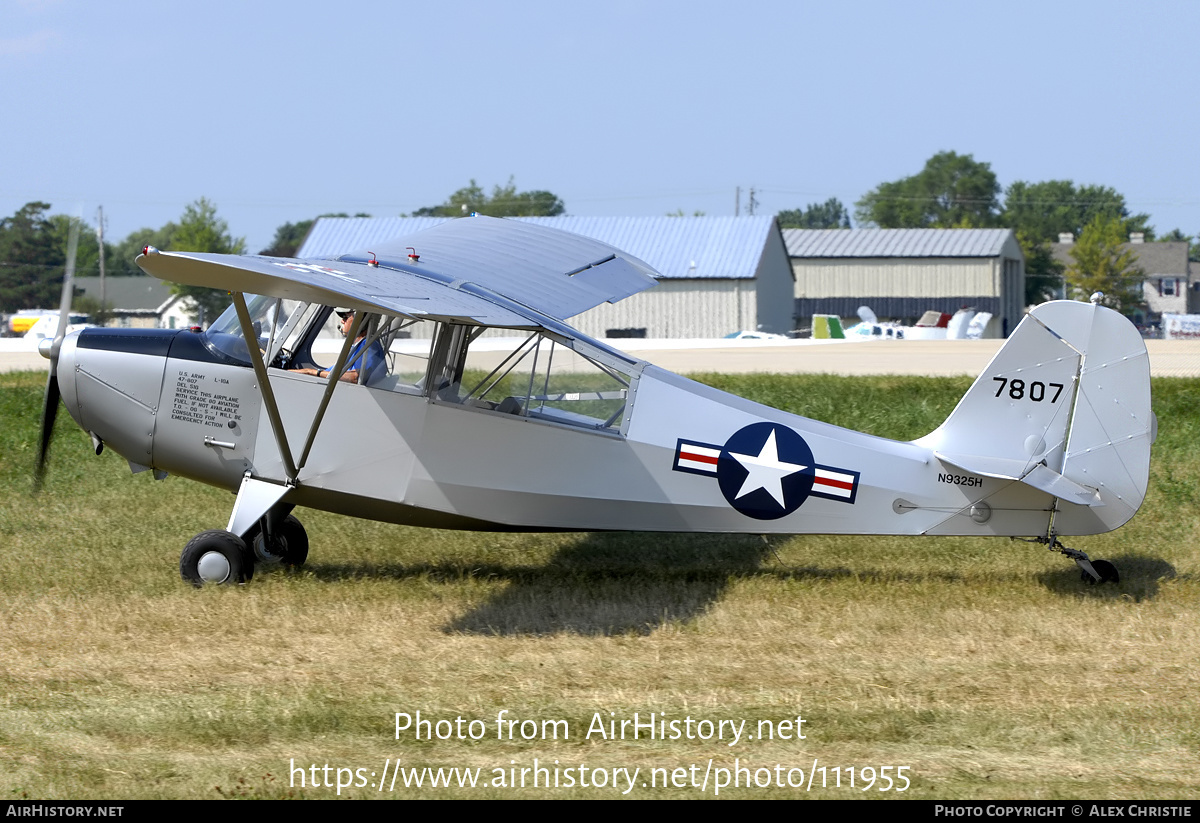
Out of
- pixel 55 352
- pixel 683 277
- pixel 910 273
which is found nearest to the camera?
pixel 55 352

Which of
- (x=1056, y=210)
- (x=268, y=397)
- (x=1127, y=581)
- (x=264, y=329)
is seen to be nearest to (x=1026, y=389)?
(x=1127, y=581)

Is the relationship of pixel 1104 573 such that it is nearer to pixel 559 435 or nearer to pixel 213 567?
pixel 559 435

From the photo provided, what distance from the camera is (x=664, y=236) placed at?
47906 millimetres

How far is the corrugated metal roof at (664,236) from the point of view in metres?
44.7

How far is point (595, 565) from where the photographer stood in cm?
885

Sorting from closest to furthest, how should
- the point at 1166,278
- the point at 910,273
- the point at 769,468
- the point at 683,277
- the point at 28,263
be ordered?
the point at 769,468 → the point at 683,277 → the point at 910,273 → the point at 28,263 → the point at 1166,278

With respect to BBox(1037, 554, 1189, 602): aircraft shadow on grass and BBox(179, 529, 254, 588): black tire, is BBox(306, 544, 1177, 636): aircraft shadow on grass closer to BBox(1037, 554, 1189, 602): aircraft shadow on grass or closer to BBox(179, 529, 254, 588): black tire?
BBox(1037, 554, 1189, 602): aircraft shadow on grass

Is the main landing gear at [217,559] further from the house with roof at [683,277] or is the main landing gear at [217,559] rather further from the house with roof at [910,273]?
the house with roof at [910,273]

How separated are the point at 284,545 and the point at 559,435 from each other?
8.12 feet

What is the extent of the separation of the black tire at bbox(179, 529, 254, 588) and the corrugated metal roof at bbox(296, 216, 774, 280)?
122ft

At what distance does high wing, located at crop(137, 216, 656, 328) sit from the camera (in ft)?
18.8

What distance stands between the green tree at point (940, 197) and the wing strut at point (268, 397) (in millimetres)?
130961

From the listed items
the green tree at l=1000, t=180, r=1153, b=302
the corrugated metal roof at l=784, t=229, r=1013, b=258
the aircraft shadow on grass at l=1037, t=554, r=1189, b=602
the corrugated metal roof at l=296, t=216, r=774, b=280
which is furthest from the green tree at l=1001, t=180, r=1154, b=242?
the aircraft shadow on grass at l=1037, t=554, r=1189, b=602

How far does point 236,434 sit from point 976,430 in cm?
479
